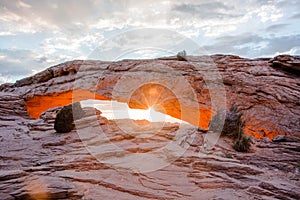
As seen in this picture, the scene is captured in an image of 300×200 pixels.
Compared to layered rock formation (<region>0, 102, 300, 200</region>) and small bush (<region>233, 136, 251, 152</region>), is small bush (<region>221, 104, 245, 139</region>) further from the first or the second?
layered rock formation (<region>0, 102, 300, 200</region>)

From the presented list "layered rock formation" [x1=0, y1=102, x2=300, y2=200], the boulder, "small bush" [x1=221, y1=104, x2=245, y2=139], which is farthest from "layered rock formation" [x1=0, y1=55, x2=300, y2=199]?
"small bush" [x1=221, y1=104, x2=245, y2=139]

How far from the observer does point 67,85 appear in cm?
2088

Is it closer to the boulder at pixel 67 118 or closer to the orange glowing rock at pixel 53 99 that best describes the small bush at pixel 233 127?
the boulder at pixel 67 118

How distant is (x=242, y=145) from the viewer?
1068cm

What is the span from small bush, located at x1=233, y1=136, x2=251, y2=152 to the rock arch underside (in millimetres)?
5471

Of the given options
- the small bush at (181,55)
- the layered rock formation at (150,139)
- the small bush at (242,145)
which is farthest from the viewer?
the small bush at (181,55)

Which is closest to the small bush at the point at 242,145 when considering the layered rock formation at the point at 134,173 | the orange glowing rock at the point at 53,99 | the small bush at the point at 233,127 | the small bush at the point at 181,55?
the layered rock formation at the point at 134,173

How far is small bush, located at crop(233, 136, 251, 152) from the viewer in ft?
35.0

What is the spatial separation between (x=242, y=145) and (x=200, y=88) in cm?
795

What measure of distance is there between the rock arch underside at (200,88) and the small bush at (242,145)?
547 cm

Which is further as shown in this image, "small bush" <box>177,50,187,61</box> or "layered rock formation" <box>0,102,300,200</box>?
"small bush" <box>177,50,187,61</box>

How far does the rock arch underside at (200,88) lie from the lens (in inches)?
624

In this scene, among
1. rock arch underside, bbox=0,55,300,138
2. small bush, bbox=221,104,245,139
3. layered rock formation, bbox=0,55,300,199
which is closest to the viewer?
layered rock formation, bbox=0,55,300,199

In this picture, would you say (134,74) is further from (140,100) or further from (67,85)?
(67,85)
